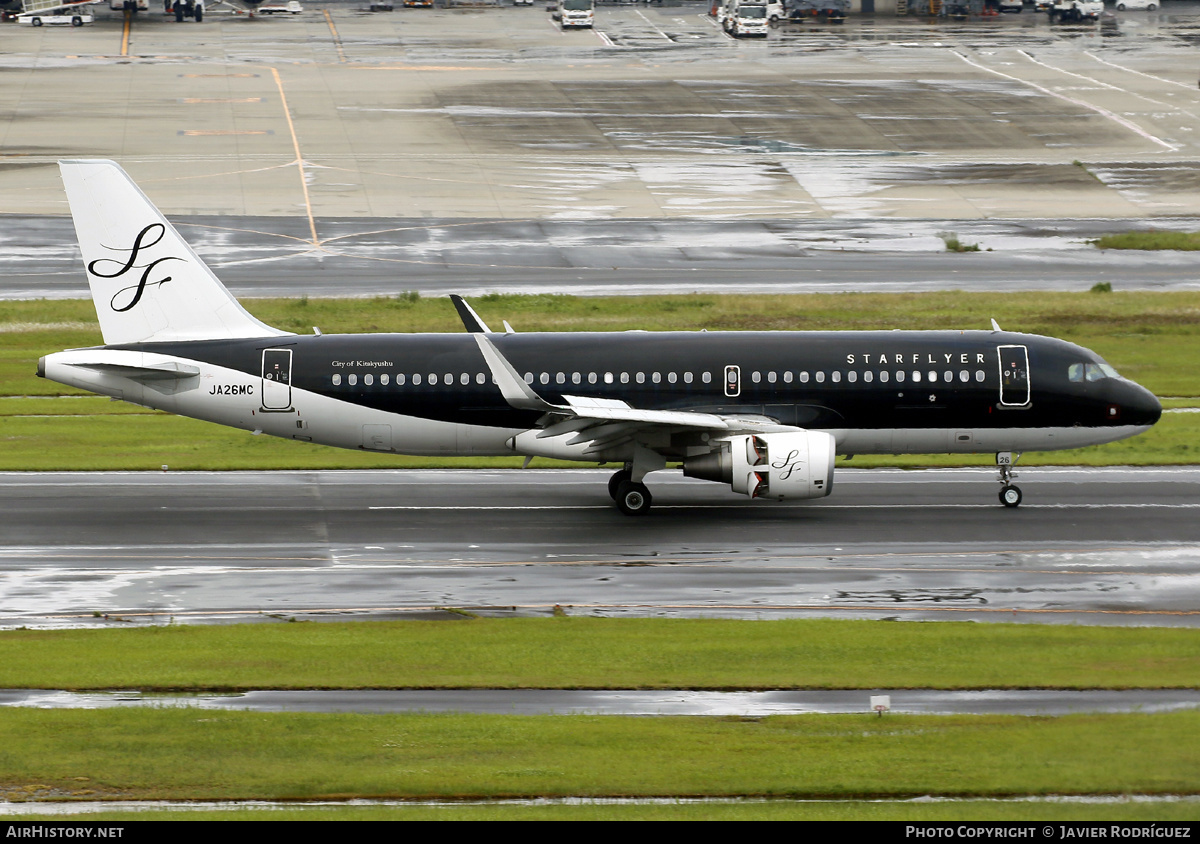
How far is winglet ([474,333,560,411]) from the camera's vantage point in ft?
126

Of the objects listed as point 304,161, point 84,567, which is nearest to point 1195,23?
point 304,161

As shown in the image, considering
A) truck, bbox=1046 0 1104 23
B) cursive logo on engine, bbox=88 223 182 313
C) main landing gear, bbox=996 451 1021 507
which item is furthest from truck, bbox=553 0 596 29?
main landing gear, bbox=996 451 1021 507

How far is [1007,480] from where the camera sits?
42906 millimetres

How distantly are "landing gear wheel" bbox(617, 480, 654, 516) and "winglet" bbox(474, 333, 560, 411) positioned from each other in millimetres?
4103

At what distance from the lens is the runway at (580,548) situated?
33.5 m

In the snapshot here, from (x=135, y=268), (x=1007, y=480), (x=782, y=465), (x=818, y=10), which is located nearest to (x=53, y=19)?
(x=818, y=10)

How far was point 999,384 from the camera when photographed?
41719 millimetres

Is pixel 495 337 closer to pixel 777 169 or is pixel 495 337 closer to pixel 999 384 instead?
pixel 999 384

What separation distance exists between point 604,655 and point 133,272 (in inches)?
786

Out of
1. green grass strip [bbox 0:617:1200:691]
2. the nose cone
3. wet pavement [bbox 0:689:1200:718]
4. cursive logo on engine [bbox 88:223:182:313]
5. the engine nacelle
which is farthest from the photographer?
cursive logo on engine [bbox 88:223:182:313]

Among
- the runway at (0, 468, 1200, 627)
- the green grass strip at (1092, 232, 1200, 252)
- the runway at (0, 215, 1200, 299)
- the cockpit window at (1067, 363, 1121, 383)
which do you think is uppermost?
the cockpit window at (1067, 363, 1121, 383)

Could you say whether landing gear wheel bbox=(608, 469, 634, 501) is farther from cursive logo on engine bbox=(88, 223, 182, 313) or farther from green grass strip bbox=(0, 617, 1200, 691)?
cursive logo on engine bbox=(88, 223, 182, 313)

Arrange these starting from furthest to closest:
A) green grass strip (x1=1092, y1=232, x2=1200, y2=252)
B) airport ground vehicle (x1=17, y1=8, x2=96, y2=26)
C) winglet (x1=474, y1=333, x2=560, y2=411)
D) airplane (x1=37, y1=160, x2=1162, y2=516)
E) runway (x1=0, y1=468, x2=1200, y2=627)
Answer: airport ground vehicle (x1=17, y1=8, x2=96, y2=26) → green grass strip (x1=1092, y1=232, x2=1200, y2=252) → airplane (x1=37, y1=160, x2=1162, y2=516) → winglet (x1=474, y1=333, x2=560, y2=411) → runway (x1=0, y1=468, x2=1200, y2=627)

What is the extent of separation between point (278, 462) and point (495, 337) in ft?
30.9
